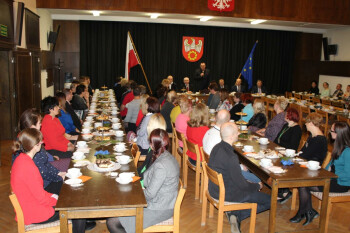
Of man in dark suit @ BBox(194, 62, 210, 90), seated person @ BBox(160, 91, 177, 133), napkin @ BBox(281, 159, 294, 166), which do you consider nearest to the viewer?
napkin @ BBox(281, 159, 294, 166)

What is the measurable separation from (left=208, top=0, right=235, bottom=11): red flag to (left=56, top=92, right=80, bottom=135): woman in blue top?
7419 millimetres

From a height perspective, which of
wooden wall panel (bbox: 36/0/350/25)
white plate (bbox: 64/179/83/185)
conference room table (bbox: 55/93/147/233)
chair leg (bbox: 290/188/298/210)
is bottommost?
chair leg (bbox: 290/188/298/210)

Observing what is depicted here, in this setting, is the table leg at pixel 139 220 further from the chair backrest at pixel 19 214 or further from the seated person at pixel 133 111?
the seated person at pixel 133 111

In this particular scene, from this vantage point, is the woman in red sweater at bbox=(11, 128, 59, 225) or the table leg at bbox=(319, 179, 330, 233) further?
the table leg at bbox=(319, 179, 330, 233)

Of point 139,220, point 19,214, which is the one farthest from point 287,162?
point 19,214

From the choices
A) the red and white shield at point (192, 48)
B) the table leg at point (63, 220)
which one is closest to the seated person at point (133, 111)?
the table leg at point (63, 220)

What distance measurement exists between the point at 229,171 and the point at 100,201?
4.67 ft

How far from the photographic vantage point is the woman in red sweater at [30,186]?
9.00 feet

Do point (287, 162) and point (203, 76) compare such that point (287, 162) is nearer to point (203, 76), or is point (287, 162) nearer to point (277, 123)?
point (277, 123)

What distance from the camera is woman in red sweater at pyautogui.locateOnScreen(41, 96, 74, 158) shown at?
4.60 metres

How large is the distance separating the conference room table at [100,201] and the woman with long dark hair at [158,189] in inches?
5.8

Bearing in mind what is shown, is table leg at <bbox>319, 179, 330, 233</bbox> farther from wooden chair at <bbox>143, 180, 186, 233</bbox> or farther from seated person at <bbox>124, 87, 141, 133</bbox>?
seated person at <bbox>124, 87, 141, 133</bbox>

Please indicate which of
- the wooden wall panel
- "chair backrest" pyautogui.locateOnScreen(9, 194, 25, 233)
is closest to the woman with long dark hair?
"chair backrest" pyautogui.locateOnScreen(9, 194, 25, 233)

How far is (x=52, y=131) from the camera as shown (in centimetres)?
462
